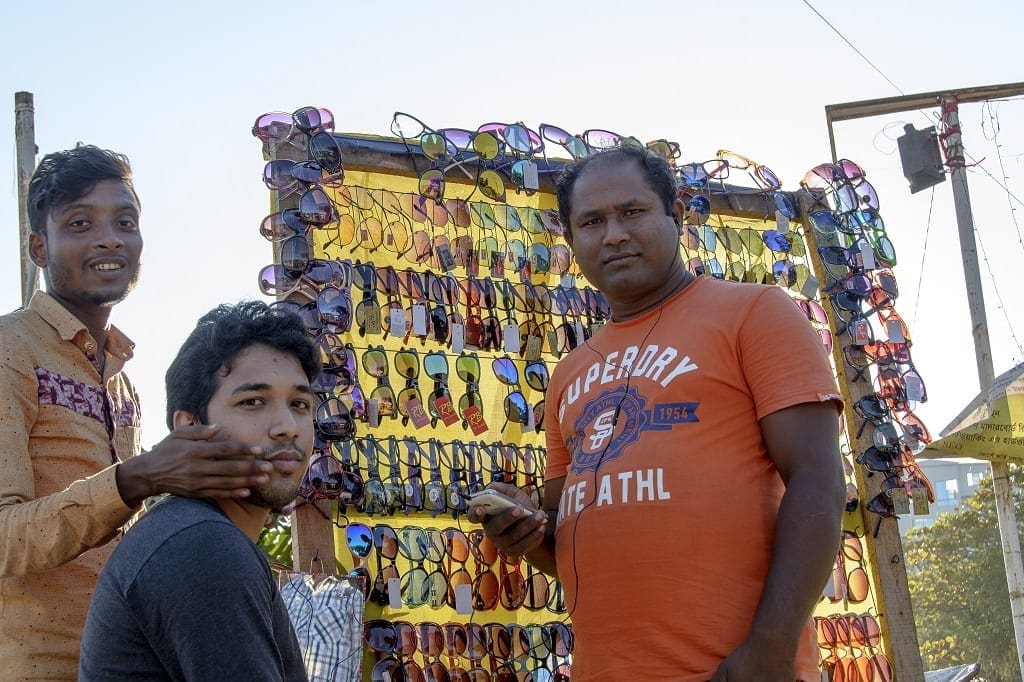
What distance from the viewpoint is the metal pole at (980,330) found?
9.20 meters

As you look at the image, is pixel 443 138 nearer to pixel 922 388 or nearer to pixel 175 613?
pixel 922 388

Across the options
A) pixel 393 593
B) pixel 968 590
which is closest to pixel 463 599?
pixel 393 593

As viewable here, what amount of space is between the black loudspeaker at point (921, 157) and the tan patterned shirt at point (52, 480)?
8.67 metres

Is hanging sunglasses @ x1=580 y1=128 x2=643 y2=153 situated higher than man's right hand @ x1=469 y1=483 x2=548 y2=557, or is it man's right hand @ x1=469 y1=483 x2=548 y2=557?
hanging sunglasses @ x1=580 y1=128 x2=643 y2=153

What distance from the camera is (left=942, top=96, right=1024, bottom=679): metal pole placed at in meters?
9.20

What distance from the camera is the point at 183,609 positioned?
156 centimetres

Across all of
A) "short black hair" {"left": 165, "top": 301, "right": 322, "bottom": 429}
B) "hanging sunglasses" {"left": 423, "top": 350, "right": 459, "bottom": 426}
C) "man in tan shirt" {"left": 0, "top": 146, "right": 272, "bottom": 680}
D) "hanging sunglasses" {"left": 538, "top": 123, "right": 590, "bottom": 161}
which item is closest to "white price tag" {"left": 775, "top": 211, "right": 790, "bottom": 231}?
"hanging sunglasses" {"left": 538, "top": 123, "right": 590, "bottom": 161}

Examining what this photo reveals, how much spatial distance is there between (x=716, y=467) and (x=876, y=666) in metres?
2.15

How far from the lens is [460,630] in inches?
139

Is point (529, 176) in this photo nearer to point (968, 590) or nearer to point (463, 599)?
point (463, 599)

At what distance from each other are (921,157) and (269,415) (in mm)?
9074

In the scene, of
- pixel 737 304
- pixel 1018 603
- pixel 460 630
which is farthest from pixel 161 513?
pixel 1018 603

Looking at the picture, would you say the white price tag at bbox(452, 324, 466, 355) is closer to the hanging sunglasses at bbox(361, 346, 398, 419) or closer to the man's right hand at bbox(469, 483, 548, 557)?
the hanging sunglasses at bbox(361, 346, 398, 419)

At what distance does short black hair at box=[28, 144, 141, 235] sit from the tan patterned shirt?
22 cm
